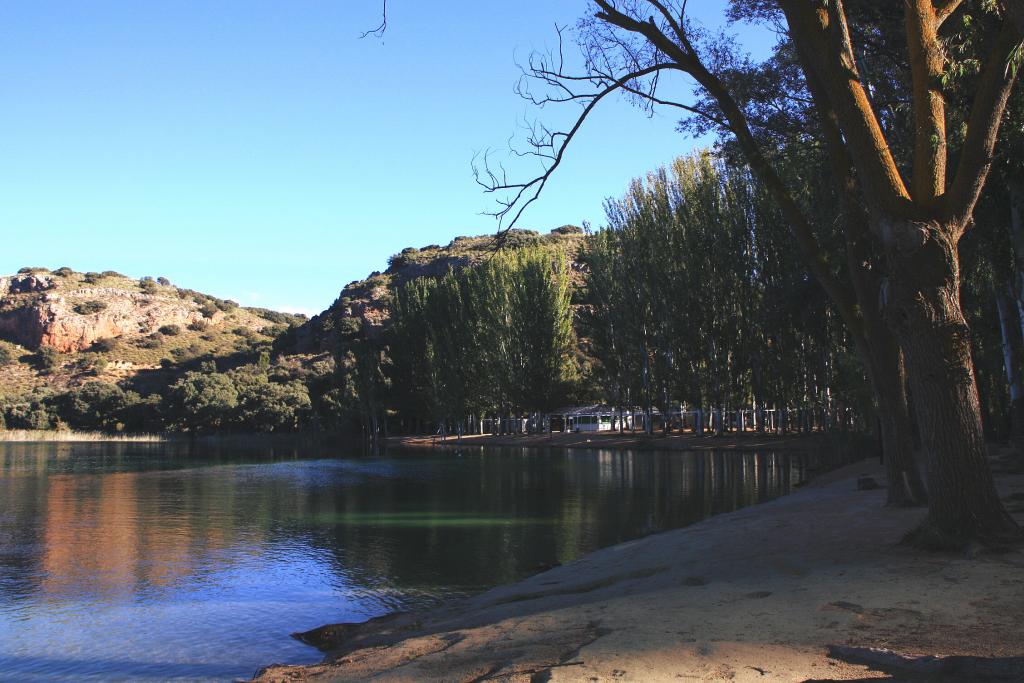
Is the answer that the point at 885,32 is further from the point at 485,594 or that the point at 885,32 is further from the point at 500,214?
the point at 485,594

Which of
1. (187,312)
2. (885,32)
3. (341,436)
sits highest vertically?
(187,312)

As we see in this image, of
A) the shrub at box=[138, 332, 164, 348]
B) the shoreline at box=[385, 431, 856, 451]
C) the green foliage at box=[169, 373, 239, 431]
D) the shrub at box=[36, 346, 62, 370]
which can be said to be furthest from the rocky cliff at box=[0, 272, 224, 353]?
the shoreline at box=[385, 431, 856, 451]

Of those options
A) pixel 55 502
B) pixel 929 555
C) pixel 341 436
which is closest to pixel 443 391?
pixel 341 436

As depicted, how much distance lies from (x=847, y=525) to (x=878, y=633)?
15.8 ft

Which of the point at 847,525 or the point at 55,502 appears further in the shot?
the point at 55,502

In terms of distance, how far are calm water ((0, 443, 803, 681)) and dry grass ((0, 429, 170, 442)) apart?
64.5 m

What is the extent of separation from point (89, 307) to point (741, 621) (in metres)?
149

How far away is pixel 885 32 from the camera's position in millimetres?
14320

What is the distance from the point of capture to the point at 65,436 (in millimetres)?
91625

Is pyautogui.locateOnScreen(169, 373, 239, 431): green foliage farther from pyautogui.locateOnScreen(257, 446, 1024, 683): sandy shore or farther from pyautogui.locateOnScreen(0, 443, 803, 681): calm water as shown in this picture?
pyautogui.locateOnScreen(257, 446, 1024, 683): sandy shore

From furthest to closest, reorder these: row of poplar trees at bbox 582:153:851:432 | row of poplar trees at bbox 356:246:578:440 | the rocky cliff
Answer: the rocky cliff → row of poplar trees at bbox 356:246:578:440 → row of poplar trees at bbox 582:153:851:432

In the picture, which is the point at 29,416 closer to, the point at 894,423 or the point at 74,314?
the point at 74,314

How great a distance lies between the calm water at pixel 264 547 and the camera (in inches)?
381

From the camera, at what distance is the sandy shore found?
504 cm
